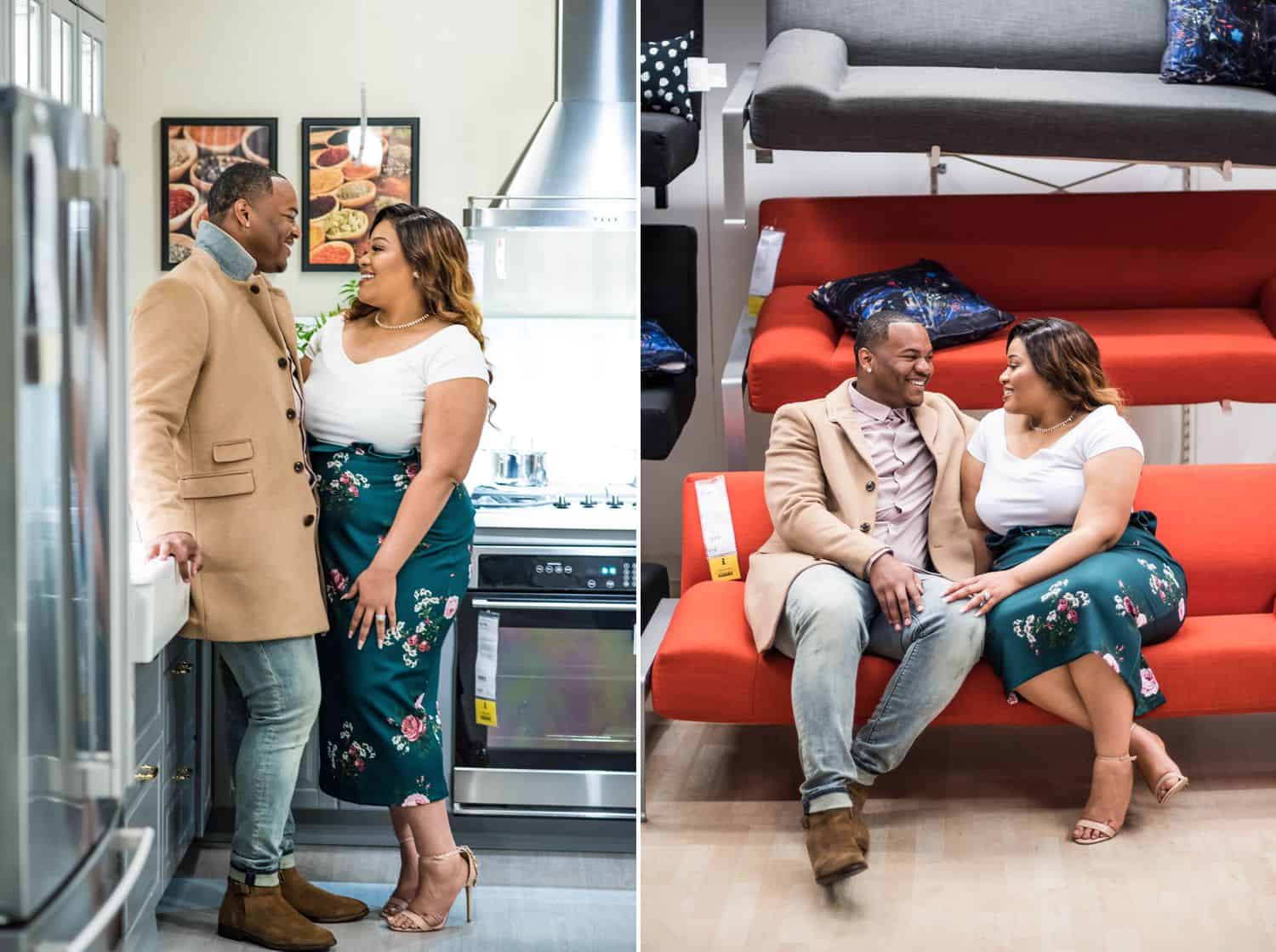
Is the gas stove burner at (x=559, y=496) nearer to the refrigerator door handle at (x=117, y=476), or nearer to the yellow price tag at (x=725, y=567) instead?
the yellow price tag at (x=725, y=567)

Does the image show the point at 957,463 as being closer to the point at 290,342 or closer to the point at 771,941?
the point at 771,941

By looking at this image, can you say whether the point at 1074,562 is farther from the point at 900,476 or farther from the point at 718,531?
the point at 718,531

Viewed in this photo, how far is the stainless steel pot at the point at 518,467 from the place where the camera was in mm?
2453

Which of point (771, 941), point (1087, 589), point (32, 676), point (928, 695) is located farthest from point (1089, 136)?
point (32, 676)

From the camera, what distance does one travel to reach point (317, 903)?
2.18 metres

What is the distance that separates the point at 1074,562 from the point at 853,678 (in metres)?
0.49

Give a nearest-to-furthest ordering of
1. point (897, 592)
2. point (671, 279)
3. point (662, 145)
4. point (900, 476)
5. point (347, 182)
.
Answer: point (347, 182) → point (897, 592) → point (900, 476) → point (662, 145) → point (671, 279)

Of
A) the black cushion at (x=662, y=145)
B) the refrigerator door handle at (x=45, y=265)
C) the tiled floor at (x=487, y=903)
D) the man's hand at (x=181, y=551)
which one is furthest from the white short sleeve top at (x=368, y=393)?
the black cushion at (x=662, y=145)

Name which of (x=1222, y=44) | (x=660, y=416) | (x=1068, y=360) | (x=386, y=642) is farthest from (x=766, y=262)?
(x=386, y=642)

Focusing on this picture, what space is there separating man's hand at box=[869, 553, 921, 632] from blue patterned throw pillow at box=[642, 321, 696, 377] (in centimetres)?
90

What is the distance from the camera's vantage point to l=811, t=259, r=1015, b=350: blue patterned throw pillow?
132 inches

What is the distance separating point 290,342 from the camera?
6.75 ft

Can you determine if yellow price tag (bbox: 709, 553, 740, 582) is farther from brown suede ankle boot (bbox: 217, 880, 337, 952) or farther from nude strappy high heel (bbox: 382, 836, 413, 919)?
brown suede ankle boot (bbox: 217, 880, 337, 952)

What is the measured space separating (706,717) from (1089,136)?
5.29ft
